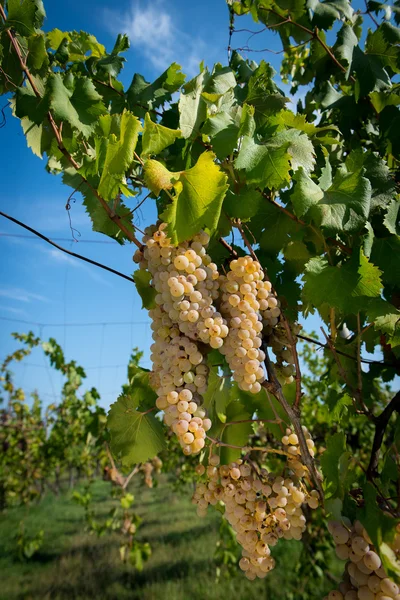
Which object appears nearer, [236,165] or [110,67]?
[236,165]

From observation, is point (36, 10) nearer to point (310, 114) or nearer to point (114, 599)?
point (310, 114)

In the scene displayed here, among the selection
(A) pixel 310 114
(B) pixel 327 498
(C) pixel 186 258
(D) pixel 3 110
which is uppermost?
(A) pixel 310 114

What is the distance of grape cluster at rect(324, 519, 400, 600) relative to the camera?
762 millimetres

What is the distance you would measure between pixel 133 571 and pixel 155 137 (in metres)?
6.99

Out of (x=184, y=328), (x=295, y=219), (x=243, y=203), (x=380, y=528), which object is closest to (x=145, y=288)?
(x=184, y=328)

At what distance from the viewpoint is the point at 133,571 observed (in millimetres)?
6352

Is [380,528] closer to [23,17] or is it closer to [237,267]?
[237,267]

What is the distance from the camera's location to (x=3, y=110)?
1506 mm

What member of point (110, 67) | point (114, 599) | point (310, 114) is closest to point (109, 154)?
point (110, 67)

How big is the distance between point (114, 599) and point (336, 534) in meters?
5.86

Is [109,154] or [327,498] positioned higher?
[109,154]

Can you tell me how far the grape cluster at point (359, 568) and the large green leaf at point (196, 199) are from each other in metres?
0.64

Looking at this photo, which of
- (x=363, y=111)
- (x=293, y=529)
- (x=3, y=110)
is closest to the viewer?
(x=293, y=529)

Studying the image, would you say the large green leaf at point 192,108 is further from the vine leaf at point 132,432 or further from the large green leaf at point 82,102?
the vine leaf at point 132,432
